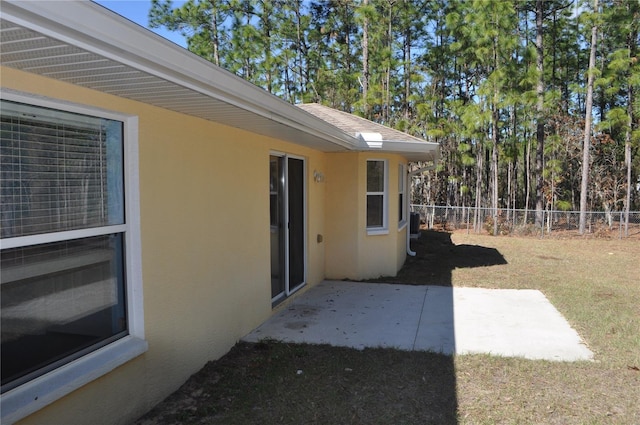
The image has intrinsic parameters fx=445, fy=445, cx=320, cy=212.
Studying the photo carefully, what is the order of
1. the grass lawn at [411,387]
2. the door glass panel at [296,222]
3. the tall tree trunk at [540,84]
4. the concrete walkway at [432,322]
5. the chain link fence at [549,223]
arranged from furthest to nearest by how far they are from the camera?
the tall tree trunk at [540,84] → the chain link fence at [549,223] → the door glass panel at [296,222] → the concrete walkway at [432,322] → the grass lawn at [411,387]

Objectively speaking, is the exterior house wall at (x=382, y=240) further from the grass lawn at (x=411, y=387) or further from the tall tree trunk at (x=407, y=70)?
the tall tree trunk at (x=407, y=70)

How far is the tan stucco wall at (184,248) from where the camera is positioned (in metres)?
2.87

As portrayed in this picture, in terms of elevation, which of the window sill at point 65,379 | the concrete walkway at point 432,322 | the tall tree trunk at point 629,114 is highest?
the tall tree trunk at point 629,114

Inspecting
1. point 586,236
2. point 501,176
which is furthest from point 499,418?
point 501,176

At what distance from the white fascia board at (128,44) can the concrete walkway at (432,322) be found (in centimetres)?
278

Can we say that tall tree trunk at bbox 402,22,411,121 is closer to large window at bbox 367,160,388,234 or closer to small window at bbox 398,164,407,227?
small window at bbox 398,164,407,227

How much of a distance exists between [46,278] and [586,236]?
661 inches

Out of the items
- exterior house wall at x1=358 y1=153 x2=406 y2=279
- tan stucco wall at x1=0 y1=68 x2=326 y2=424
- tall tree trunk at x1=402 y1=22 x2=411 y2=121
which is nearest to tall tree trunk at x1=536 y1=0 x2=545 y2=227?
tall tree trunk at x1=402 y1=22 x2=411 y2=121

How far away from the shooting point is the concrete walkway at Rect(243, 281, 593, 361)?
15.4 ft

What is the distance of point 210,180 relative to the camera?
13.6 ft

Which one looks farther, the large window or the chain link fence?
the chain link fence

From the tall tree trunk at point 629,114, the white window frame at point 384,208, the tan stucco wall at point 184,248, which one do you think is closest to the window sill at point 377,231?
the white window frame at point 384,208

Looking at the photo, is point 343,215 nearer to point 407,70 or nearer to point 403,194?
point 403,194

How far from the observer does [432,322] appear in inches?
217
